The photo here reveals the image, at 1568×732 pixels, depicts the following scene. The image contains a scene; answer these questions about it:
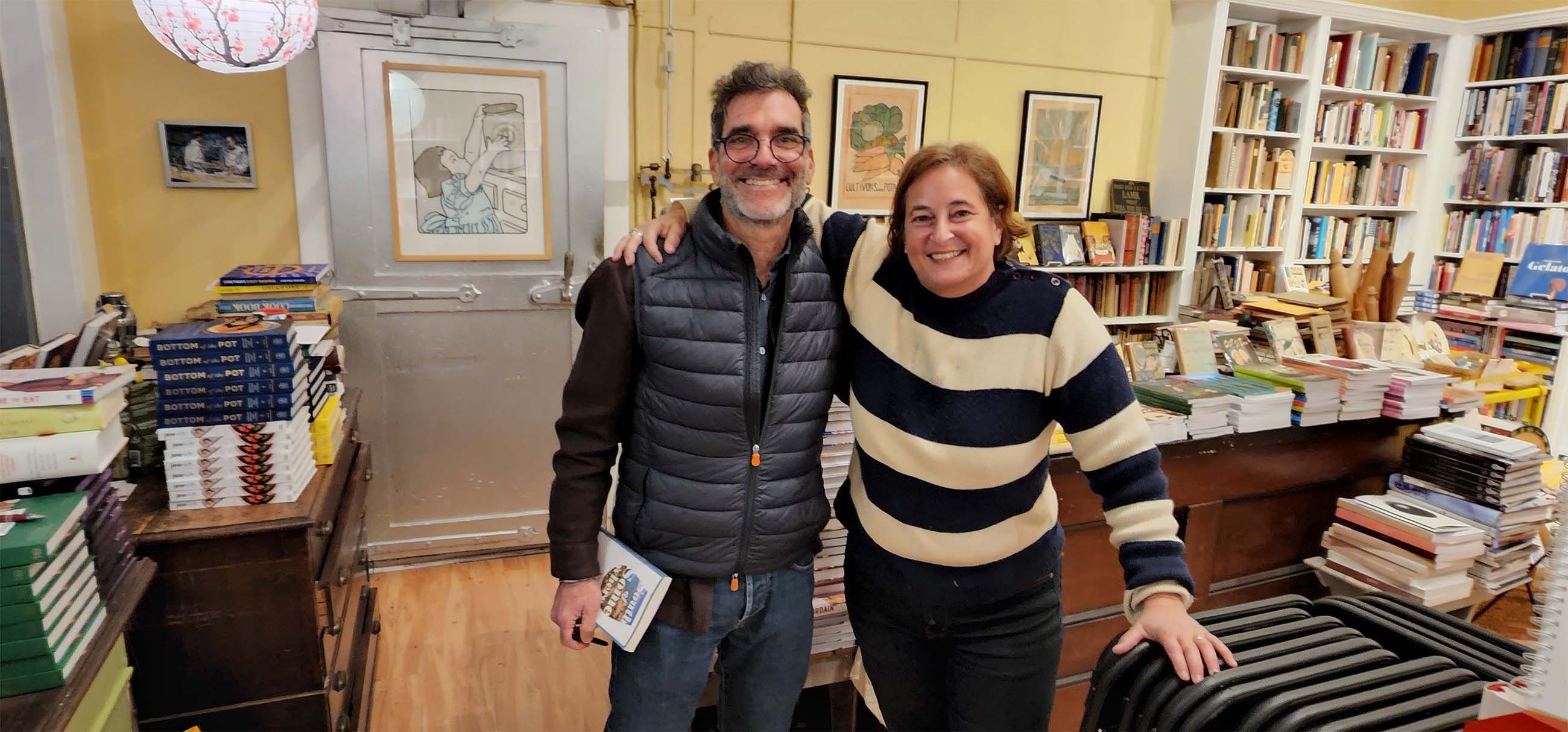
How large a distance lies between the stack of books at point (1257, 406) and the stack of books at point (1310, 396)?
23 mm

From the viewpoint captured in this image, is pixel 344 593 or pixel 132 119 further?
pixel 132 119

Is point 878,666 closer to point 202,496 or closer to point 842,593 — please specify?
point 842,593

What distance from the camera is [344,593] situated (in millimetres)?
2166

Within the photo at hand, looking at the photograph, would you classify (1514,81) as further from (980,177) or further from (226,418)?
(226,418)

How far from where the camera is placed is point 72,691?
1131 millimetres

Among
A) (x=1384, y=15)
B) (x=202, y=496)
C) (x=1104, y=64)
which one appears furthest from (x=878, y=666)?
(x=1384, y=15)

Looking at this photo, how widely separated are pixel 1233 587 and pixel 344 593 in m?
2.63

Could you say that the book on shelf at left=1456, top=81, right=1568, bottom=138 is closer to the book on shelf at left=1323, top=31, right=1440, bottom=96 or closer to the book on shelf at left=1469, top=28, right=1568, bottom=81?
the book on shelf at left=1469, top=28, right=1568, bottom=81

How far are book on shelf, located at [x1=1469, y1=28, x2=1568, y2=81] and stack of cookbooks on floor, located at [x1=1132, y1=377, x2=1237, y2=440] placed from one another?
4.27 metres

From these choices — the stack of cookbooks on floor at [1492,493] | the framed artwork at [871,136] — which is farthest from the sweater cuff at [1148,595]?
the framed artwork at [871,136]

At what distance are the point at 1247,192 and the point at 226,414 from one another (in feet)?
16.2

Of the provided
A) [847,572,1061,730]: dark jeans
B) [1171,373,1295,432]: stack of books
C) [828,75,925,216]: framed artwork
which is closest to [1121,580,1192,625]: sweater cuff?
[847,572,1061,730]: dark jeans

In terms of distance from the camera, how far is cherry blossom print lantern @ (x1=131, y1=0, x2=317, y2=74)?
5.98 feet

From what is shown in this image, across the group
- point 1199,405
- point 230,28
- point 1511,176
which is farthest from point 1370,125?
point 230,28
